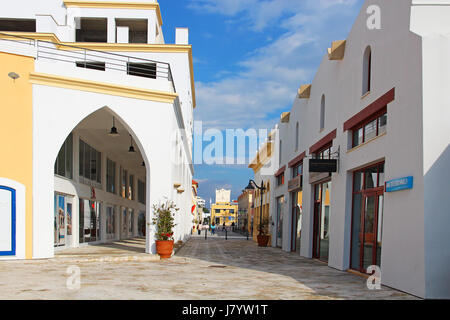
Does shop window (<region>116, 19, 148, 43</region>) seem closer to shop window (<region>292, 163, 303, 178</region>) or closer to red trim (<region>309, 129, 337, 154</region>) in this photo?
shop window (<region>292, 163, 303, 178</region>)

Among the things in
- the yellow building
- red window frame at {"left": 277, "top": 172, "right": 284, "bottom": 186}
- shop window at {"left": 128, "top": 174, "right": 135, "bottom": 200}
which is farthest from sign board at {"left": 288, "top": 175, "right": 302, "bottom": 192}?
the yellow building

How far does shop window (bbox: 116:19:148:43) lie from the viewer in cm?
2659

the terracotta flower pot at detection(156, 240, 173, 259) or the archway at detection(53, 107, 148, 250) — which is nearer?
the terracotta flower pot at detection(156, 240, 173, 259)

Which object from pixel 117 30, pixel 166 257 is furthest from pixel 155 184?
pixel 117 30

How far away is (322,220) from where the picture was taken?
49.9ft

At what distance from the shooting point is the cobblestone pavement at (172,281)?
7812 mm

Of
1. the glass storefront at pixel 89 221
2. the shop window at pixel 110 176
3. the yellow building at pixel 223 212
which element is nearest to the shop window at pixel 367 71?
the glass storefront at pixel 89 221

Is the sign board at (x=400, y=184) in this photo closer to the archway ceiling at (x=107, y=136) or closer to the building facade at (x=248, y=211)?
the archway ceiling at (x=107, y=136)

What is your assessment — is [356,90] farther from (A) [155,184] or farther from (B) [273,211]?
(B) [273,211]

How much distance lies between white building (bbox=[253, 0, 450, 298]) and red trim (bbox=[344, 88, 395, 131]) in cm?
3

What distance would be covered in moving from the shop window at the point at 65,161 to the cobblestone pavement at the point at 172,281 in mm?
3725

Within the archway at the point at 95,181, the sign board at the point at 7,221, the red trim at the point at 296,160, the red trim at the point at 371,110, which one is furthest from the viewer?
the red trim at the point at 296,160

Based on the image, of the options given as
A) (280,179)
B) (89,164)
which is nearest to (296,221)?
(280,179)

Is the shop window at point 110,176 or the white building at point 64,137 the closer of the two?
the white building at point 64,137
